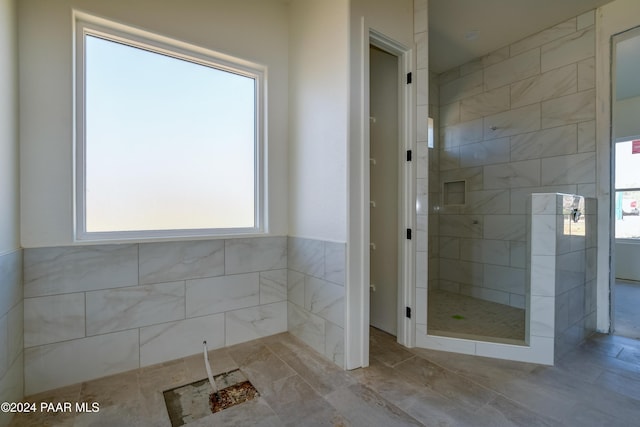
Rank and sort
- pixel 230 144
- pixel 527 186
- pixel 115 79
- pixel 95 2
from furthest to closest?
pixel 527 186 < pixel 230 144 < pixel 115 79 < pixel 95 2

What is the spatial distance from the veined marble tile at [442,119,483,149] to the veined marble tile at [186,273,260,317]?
11.0 feet

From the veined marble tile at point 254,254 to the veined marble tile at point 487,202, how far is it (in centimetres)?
271

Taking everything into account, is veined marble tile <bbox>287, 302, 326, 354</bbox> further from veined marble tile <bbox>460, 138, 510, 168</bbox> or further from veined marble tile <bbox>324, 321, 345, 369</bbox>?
veined marble tile <bbox>460, 138, 510, 168</bbox>

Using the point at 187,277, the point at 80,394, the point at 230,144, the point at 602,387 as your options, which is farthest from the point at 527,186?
the point at 80,394

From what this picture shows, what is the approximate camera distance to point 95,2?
1933 millimetres

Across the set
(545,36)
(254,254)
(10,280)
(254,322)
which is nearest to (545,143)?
(545,36)

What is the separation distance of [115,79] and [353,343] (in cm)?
261

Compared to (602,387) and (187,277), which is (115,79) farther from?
(602,387)

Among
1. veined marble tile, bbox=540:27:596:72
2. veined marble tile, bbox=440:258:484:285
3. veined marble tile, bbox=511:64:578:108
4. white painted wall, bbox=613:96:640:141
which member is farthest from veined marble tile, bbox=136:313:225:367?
white painted wall, bbox=613:96:640:141

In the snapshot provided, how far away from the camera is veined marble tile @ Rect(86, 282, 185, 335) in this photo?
6.32 ft

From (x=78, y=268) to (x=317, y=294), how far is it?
1.68m

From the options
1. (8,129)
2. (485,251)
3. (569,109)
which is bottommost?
(485,251)

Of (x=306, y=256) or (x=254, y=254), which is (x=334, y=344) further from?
(x=254, y=254)

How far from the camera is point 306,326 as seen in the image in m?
2.45
